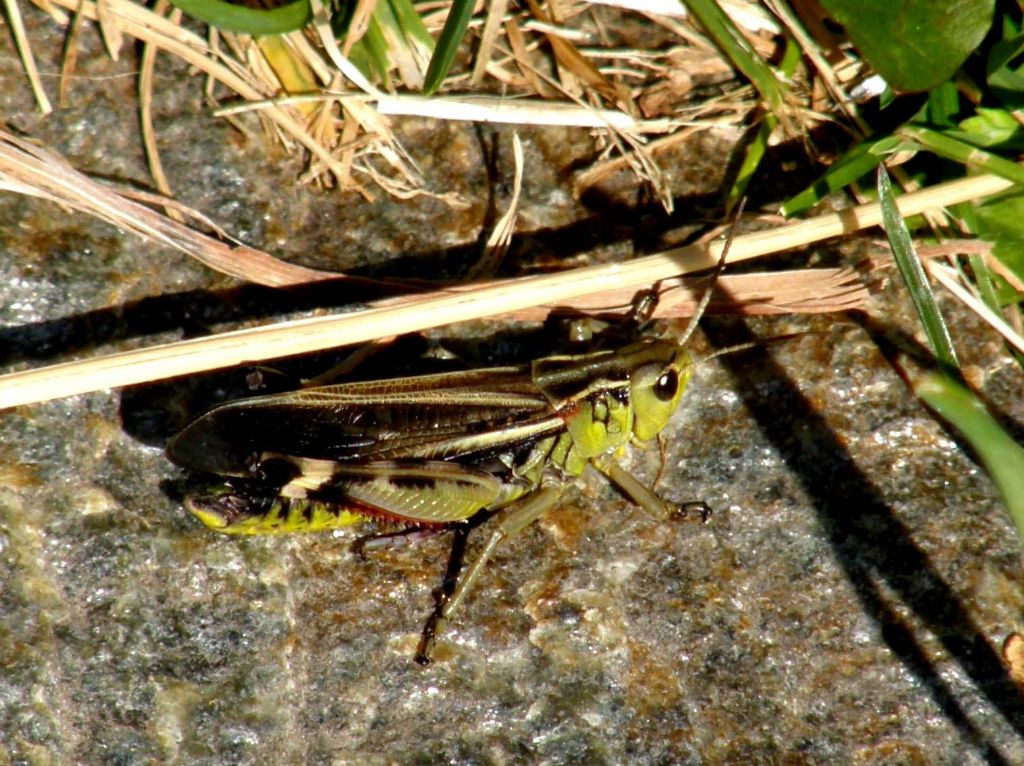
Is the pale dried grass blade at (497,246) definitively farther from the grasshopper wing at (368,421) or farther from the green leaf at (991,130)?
the green leaf at (991,130)

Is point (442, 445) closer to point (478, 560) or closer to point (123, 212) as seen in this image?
point (478, 560)

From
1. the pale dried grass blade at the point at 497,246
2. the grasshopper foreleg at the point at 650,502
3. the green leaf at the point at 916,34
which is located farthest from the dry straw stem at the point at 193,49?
the green leaf at the point at 916,34

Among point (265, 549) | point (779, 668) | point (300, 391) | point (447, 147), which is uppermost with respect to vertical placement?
point (447, 147)

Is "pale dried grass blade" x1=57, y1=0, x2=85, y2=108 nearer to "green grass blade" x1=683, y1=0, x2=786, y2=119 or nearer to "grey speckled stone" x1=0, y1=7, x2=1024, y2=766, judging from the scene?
"grey speckled stone" x1=0, y1=7, x2=1024, y2=766

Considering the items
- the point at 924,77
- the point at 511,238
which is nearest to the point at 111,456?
the point at 511,238

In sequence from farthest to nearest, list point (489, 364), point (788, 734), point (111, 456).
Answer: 1. point (489, 364)
2. point (111, 456)
3. point (788, 734)

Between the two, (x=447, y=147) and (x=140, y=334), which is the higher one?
(x=447, y=147)

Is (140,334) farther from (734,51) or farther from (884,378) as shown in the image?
(884,378)

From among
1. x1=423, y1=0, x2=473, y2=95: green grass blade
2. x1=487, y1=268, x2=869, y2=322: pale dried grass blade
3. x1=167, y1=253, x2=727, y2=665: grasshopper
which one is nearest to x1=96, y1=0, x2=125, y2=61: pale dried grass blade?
x1=423, y1=0, x2=473, y2=95: green grass blade
